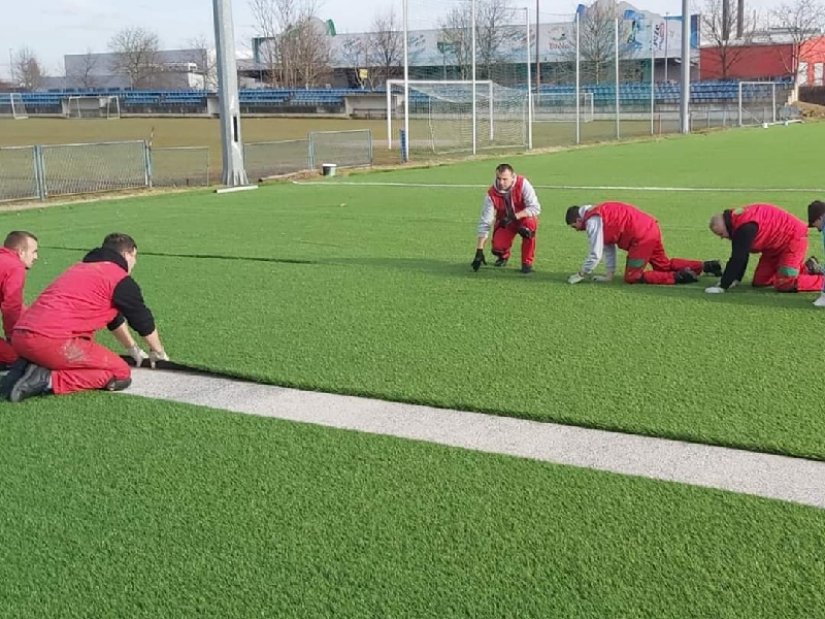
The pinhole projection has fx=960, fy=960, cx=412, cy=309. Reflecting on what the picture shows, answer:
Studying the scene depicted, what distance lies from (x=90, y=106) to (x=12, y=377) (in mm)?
78961

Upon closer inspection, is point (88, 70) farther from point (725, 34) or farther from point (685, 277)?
point (685, 277)

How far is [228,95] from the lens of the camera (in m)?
21.5

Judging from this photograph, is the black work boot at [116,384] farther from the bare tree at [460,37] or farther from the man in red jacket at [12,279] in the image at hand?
the bare tree at [460,37]

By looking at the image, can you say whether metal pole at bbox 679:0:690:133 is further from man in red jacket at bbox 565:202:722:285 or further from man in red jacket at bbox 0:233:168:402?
man in red jacket at bbox 0:233:168:402

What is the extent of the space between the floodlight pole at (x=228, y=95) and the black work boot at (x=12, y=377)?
52.6 ft

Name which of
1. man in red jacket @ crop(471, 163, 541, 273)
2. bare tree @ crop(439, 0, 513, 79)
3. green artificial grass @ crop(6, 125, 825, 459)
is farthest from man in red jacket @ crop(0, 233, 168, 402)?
bare tree @ crop(439, 0, 513, 79)

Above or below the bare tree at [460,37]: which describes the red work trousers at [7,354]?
below

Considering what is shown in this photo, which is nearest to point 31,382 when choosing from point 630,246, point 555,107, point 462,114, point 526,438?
point 526,438

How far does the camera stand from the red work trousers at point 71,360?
5.71 m

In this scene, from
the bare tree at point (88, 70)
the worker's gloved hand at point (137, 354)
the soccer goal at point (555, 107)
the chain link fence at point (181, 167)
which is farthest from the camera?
the bare tree at point (88, 70)

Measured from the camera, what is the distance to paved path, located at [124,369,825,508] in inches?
175

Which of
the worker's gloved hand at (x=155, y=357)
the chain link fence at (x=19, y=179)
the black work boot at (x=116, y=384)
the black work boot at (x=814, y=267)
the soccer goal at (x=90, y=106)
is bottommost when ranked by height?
the black work boot at (x=116, y=384)

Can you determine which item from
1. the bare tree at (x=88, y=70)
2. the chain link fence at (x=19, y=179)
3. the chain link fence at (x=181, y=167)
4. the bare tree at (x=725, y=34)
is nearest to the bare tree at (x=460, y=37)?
the chain link fence at (x=181, y=167)

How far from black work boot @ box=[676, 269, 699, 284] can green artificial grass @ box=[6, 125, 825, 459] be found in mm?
241
